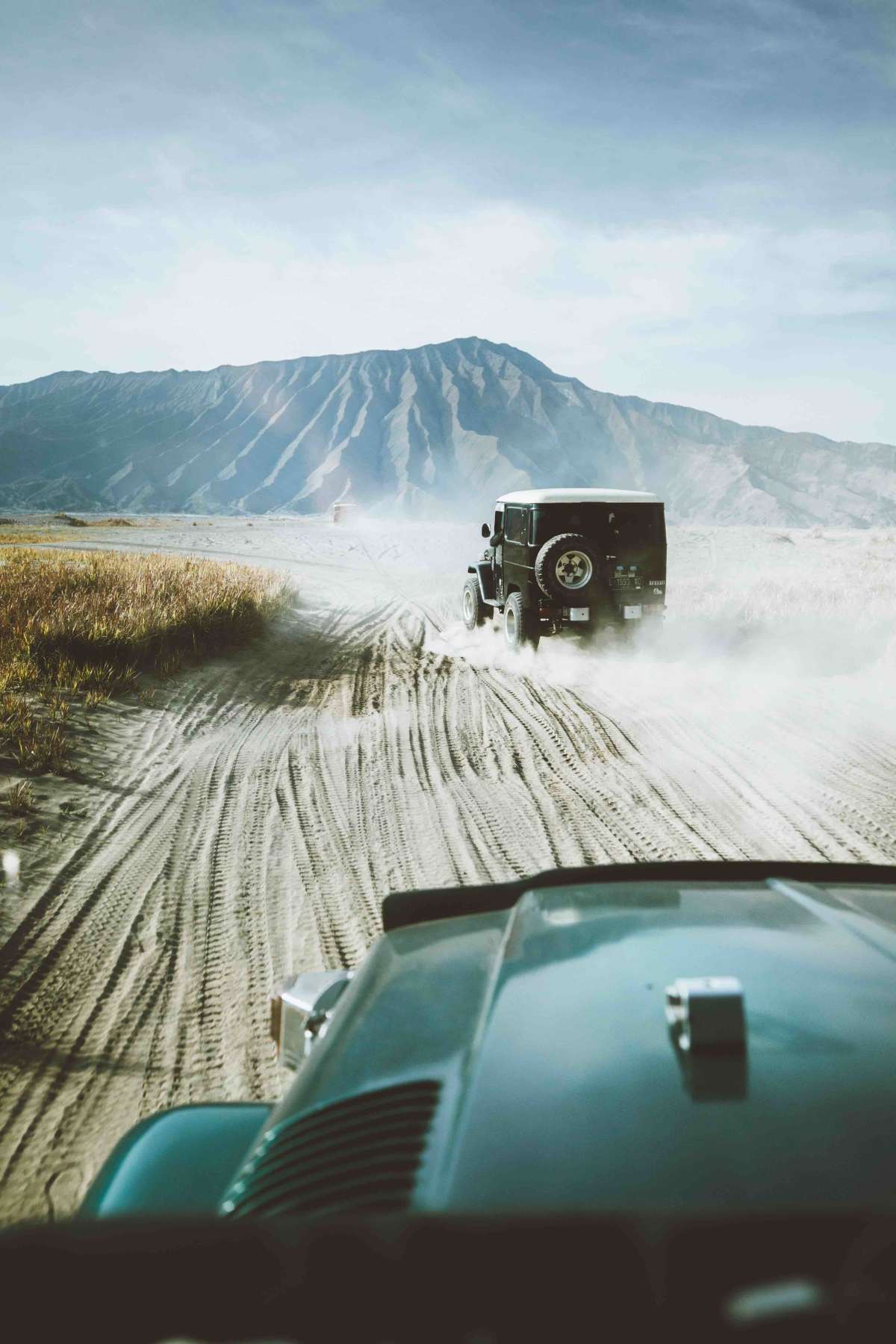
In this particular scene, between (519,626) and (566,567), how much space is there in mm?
1061

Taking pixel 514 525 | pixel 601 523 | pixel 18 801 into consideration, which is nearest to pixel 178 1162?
pixel 18 801

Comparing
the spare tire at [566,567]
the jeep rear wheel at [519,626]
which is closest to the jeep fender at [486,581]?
the jeep rear wheel at [519,626]

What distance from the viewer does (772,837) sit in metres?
5.65

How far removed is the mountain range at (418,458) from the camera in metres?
137

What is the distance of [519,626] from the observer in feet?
37.1

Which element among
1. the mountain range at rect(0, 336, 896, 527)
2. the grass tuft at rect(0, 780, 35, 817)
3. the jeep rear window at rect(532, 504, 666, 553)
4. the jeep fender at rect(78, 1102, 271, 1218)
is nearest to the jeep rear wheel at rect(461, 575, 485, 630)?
the jeep rear window at rect(532, 504, 666, 553)

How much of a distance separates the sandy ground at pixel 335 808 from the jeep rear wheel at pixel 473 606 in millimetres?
875

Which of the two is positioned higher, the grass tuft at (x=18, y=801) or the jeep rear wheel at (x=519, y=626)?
the jeep rear wheel at (x=519, y=626)

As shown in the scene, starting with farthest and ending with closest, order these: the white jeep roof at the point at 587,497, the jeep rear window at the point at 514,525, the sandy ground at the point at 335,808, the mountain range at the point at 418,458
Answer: the mountain range at the point at 418,458 < the jeep rear window at the point at 514,525 < the white jeep roof at the point at 587,497 < the sandy ground at the point at 335,808

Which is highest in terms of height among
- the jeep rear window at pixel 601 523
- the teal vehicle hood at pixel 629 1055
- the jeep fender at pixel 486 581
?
the jeep rear window at pixel 601 523

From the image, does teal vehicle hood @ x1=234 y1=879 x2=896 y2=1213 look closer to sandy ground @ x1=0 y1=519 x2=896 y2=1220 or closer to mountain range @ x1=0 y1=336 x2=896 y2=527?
sandy ground @ x1=0 y1=519 x2=896 y2=1220

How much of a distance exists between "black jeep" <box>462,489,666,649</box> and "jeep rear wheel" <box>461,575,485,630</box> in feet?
8.23

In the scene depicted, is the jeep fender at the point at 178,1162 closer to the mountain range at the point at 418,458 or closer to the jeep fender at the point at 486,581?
the jeep fender at the point at 486,581

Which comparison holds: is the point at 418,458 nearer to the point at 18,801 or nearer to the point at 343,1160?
the point at 18,801
